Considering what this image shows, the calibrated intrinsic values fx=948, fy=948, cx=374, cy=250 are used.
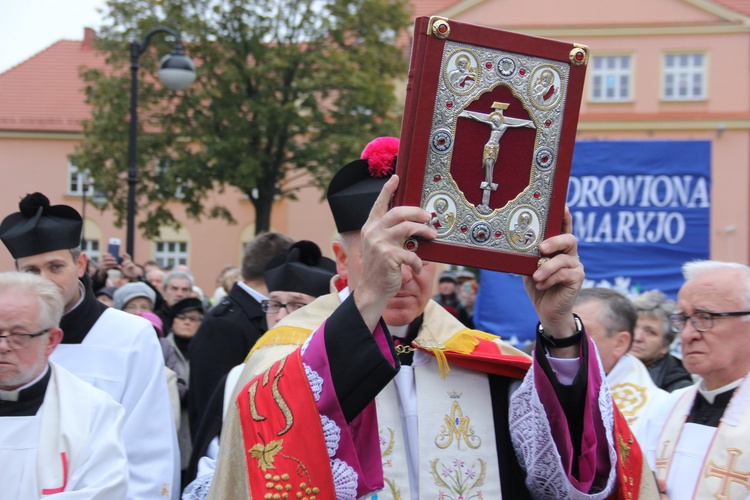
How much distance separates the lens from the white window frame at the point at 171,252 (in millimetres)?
34406

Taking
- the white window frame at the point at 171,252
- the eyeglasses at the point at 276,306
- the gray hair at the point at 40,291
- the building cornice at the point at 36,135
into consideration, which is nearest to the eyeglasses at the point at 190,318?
the eyeglasses at the point at 276,306

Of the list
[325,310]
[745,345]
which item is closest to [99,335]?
[325,310]

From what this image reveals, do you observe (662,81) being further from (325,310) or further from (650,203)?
(325,310)

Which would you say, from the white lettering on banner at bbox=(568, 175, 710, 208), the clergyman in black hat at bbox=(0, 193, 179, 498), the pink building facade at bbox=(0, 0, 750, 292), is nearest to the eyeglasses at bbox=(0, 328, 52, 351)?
the clergyman in black hat at bbox=(0, 193, 179, 498)

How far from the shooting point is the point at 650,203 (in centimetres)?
730

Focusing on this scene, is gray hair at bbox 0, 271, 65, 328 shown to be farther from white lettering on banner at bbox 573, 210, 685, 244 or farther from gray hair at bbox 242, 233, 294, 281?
white lettering on banner at bbox 573, 210, 685, 244

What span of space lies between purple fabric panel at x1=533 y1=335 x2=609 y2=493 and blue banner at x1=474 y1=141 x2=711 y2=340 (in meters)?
4.83

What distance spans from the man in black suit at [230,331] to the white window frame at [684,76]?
92.4 ft

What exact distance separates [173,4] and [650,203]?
18.8 meters

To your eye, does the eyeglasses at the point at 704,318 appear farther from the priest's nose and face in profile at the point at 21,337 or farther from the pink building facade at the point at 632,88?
the pink building facade at the point at 632,88

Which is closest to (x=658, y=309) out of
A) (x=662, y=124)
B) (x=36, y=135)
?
(x=662, y=124)

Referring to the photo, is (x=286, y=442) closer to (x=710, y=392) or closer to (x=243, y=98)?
(x=710, y=392)

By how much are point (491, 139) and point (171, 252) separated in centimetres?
3306

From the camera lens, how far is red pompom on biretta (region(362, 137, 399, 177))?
2.90 metres
